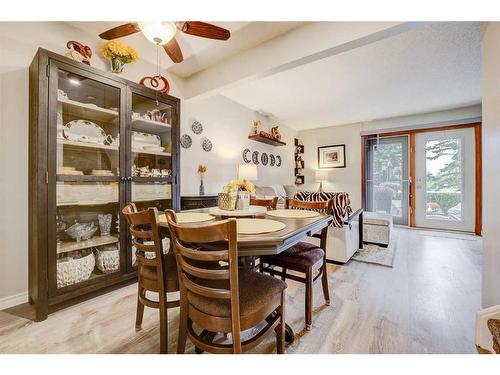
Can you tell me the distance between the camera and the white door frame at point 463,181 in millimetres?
4152

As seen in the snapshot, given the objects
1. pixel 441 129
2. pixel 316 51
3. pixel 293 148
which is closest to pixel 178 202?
pixel 316 51

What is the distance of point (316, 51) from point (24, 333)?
9.81ft

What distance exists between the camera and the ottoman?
10.6ft

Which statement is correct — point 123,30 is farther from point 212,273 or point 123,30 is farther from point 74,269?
point 74,269

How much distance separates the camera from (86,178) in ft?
5.82

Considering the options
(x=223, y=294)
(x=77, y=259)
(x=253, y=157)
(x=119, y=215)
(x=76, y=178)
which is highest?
(x=253, y=157)

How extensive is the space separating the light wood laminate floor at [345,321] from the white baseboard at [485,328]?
49 mm

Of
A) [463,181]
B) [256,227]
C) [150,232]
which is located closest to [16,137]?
[150,232]

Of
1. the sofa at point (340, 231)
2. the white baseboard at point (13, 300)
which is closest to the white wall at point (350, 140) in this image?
the sofa at point (340, 231)

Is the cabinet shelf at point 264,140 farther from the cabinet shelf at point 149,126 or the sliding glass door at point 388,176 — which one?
the sliding glass door at point 388,176

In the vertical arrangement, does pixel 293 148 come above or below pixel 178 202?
above

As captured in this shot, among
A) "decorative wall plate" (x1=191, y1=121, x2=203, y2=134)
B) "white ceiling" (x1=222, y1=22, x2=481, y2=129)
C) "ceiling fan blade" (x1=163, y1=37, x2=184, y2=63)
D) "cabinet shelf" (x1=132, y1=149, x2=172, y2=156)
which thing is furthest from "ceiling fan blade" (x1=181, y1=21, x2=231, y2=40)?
"decorative wall plate" (x1=191, y1=121, x2=203, y2=134)

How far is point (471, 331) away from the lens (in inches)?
55.6

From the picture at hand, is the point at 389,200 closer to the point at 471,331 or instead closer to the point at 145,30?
the point at 471,331
